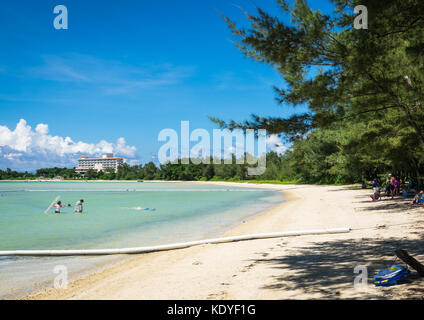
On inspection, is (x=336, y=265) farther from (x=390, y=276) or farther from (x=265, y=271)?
(x=390, y=276)

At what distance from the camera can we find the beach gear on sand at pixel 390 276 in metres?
5.04

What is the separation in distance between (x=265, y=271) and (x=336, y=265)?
1.48 m

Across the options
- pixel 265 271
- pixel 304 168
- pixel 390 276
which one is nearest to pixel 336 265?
pixel 265 271

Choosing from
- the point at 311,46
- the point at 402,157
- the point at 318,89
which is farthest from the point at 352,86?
the point at 402,157

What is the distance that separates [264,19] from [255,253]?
5.95m

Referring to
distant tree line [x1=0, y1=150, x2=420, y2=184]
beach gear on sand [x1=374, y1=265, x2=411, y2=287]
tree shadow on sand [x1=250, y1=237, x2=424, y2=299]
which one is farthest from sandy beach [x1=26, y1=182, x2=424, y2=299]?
distant tree line [x1=0, y1=150, x2=420, y2=184]

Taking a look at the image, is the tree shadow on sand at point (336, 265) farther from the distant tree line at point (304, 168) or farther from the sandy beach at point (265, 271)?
the distant tree line at point (304, 168)

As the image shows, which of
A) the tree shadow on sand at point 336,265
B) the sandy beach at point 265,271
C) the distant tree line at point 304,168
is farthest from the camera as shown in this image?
the distant tree line at point 304,168

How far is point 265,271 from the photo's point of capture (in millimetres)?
6867

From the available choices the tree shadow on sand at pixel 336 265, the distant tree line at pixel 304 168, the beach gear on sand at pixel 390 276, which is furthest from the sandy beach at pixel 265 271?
the distant tree line at pixel 304 168

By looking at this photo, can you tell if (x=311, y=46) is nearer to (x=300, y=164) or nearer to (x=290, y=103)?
(x=290, y=103)

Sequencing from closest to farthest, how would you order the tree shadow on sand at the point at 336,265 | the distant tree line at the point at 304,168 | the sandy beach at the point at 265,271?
the tree shadow on sand at the point at 336,265 < the sandy beach at the point at 265,271 < the distant tree line at the point at 304,168

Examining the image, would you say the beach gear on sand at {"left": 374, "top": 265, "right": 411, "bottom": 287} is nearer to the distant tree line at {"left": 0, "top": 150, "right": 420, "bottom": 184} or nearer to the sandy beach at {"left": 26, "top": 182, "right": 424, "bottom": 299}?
the sandy beach at {"left": 26, "top": 182, "right": 424, "bottom": 299}

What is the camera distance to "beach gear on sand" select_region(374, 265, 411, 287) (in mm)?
5039
